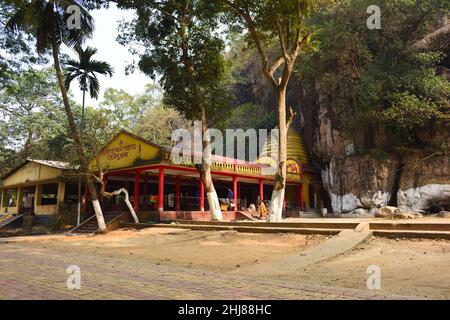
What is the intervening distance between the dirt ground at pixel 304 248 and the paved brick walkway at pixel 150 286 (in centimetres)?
83

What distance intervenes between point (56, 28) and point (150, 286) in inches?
644

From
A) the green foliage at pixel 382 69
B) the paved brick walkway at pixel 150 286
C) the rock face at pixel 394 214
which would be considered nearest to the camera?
the paved brick walkway at pixel 150 286

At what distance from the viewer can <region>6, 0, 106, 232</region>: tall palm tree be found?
57.1 ft

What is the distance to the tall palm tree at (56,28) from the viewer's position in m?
17.4

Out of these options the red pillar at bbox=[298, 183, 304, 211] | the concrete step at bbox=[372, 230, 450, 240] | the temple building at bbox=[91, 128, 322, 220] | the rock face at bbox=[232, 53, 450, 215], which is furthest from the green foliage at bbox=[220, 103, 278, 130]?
the concrete step at bbox=[372, 230, 450, 240]

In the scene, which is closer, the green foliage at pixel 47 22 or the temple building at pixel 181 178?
the green foliage at pixel 47 22

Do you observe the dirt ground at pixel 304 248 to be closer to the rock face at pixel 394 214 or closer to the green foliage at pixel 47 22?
the green foliage at pixel 47 22

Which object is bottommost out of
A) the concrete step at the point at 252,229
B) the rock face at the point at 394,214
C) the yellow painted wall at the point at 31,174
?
the concrete step at the point at 252,229

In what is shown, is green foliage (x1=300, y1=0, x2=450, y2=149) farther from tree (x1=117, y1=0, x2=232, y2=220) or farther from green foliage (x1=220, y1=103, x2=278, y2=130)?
tree (x1=117, y1=0, x2=232, y2=220)

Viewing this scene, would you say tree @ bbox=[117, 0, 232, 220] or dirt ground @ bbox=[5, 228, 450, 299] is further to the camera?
tree @ bbox=[117, 0, 232, 220]


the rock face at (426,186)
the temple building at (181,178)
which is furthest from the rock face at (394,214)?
the temple building at (181,178)

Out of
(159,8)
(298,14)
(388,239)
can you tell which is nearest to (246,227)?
(388,239)

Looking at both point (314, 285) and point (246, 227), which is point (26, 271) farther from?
point (246, 227)

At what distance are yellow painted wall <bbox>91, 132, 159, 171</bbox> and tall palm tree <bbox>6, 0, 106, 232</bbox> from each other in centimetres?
338
